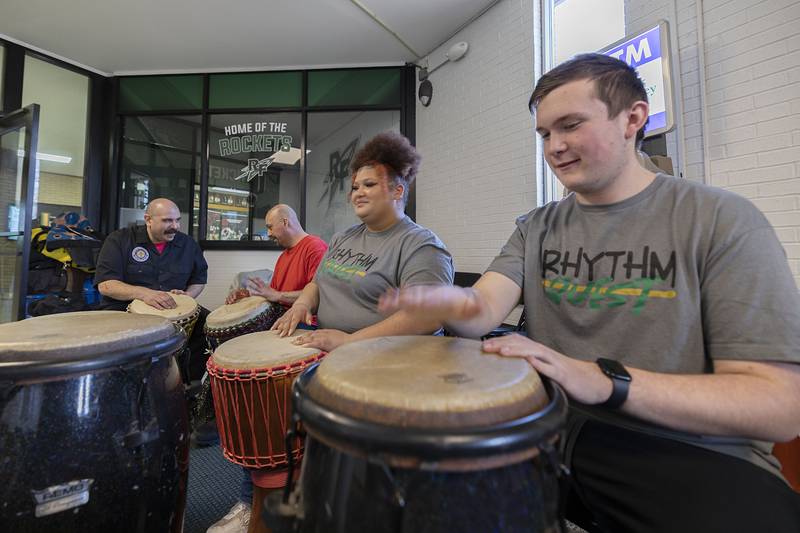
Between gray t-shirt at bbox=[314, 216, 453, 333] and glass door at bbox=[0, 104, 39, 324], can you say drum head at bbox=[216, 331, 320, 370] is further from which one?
glass door at bbox=[0, 104, 39, 324]

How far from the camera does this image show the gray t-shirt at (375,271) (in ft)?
4.50

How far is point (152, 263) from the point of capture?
281 centimetres

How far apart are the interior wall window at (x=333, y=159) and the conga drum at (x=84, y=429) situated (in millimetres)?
3682

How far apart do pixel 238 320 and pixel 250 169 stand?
3309mm

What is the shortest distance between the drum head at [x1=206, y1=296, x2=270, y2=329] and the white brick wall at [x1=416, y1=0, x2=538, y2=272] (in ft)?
6.65

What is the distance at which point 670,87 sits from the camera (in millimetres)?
1956

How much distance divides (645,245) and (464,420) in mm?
623

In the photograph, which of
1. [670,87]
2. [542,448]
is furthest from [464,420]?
[670,87]

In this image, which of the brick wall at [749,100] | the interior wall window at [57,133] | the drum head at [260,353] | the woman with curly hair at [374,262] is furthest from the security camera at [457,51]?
the interior wall window at [57,133]

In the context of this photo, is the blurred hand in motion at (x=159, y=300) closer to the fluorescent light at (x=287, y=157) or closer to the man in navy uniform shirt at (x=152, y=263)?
the man in navy uniform shirt at (x=152, y=263)

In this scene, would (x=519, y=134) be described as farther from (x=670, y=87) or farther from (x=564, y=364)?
(x=564, y=364)

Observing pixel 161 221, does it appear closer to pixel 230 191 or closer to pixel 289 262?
pixel 289 262

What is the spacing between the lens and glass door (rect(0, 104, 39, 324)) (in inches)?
119

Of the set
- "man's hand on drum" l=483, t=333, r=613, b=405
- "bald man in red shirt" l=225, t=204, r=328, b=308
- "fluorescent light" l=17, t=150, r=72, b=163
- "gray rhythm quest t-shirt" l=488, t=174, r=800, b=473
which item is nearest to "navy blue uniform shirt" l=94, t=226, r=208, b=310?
"bald man in red shirt" l=225, t=204, r=328, b=308
